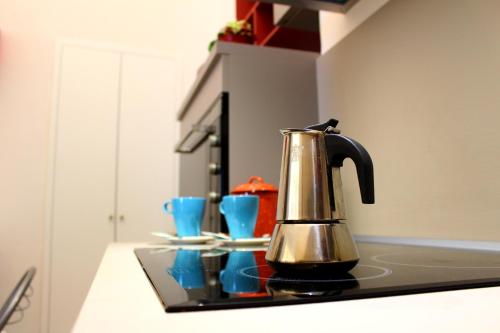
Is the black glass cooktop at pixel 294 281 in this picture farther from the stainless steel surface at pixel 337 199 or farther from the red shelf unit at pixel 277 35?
the red shelf unit at pixel 277 35

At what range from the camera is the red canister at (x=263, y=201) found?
108 cm

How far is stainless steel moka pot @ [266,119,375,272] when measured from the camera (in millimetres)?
461

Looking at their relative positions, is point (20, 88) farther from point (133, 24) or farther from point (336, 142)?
point (336, 142)

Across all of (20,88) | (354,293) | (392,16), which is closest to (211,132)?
(392,16)

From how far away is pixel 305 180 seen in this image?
510 millimetres

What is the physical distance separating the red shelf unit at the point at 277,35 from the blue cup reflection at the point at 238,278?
121 centimetres

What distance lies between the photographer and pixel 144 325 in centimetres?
27

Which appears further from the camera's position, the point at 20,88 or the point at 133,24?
the point at 133,24

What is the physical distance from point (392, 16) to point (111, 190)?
194cm

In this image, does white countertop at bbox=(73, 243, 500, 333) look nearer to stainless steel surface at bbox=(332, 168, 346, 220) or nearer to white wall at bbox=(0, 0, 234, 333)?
stainless steel surface at bbox=(332, 168, 346, 220)

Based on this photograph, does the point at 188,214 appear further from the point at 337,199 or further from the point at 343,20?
the point at 343,20

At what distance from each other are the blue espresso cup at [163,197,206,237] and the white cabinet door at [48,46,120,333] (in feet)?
4.81

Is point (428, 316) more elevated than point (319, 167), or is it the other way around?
point (319, 167)

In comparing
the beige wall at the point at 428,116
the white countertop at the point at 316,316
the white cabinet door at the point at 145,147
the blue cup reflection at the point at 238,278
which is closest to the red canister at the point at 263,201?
the beige wall at the point at 428,116
